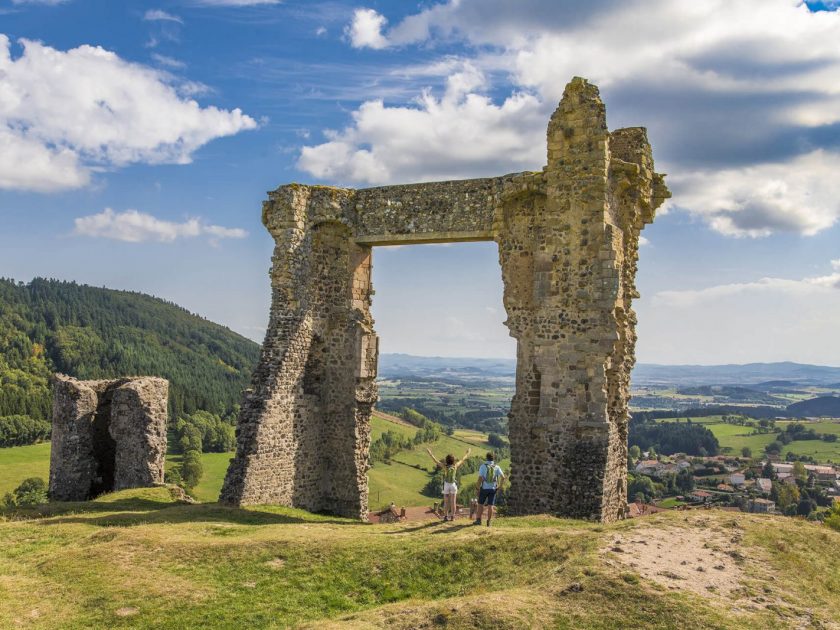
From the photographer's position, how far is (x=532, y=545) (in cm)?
1047

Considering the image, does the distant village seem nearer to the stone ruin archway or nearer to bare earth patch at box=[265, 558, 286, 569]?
the stone ruin archway

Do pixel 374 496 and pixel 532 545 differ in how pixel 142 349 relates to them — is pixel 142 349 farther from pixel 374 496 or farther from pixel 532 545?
pixel 532 545

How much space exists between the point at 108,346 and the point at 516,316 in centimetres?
9815

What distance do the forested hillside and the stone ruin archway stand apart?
61254 mm

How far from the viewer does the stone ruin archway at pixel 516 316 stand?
15.1 m

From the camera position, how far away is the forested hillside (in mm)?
82875

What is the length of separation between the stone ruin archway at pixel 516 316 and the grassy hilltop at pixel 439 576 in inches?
109

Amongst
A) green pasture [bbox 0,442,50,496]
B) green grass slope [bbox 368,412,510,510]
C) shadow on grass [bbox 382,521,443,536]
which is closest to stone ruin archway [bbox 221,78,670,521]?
shadow on grass [bbox 382,521,443,536]

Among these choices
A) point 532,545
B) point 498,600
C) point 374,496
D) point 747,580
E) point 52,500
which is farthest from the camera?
point 374,496

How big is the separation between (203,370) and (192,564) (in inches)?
3844

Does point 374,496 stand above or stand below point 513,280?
below

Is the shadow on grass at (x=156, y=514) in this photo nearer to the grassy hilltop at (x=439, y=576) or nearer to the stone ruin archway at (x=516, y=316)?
the stone ruin archway at (x=516, y=316)

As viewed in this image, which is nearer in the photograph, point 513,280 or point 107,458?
point 513,280

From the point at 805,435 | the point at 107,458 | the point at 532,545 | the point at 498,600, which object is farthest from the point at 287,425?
the point at 805,435
